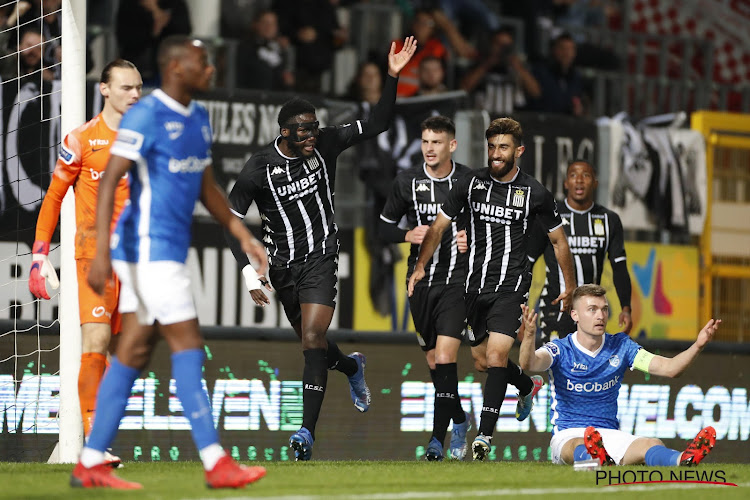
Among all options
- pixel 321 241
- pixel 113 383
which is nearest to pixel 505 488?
pixel 113 383

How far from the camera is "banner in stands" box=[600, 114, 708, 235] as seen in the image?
44.9ft

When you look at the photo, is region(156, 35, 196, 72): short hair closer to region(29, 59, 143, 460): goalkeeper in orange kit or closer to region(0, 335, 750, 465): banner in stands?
region(29, 59, 143, 460): goalkeeper in orange kit

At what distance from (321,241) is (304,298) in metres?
0.38

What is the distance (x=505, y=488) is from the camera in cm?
582

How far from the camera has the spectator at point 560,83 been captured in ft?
51.1

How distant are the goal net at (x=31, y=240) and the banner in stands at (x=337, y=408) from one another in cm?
2

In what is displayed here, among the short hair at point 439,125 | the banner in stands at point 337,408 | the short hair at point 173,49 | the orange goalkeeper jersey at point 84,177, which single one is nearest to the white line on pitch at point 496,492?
the short hair at point 173,49

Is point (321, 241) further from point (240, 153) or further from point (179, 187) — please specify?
point (240, 153)

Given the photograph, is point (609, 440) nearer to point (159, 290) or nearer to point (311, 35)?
point (159, 290)

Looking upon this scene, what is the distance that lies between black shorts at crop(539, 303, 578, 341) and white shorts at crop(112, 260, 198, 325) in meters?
4.55

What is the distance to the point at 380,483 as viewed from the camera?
19.5 ft

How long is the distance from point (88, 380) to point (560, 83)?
10.0 m

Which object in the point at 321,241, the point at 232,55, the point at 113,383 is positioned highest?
the point at 232,55

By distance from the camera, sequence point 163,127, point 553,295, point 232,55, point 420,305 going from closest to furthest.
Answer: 1. point 163,127
2. point 420,305
3. point 553,295
4. point 232,55
